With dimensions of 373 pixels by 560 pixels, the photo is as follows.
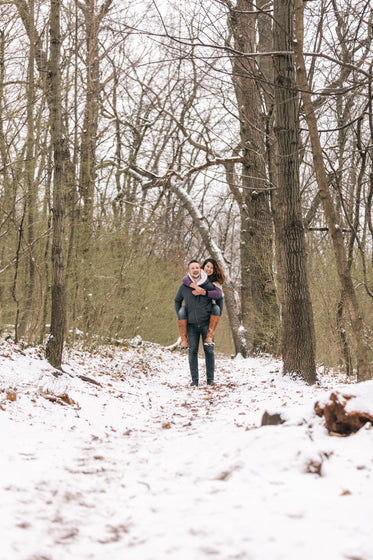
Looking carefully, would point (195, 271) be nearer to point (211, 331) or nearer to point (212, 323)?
point (212, 323)

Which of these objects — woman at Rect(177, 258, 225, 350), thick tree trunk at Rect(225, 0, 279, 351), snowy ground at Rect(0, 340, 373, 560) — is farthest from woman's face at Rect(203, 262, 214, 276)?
snowy ground at Rect(0, 340, 373, 560)

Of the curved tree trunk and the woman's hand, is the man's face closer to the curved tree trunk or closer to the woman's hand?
the woman's hand

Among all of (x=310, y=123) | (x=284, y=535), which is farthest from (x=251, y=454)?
(x=310, y=123)

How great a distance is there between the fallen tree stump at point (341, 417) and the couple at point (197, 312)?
15.1 ft

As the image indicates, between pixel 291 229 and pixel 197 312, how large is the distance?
2157mm

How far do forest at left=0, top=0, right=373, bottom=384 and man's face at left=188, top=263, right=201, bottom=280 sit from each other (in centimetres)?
139

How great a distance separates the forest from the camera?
6020 millimetres

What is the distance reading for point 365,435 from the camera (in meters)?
2.97

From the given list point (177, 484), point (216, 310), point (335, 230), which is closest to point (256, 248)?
point (216, 310)

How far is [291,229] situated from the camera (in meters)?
6.83

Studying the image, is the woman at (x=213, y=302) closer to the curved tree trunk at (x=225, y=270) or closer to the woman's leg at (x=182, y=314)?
the woman's leg at (x=182, y=314)

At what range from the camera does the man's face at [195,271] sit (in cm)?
771

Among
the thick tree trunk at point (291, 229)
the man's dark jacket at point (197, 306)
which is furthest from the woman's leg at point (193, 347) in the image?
the thick tree trunk at point (291, 229)

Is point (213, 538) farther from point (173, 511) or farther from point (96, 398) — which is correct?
point (96, 398)
